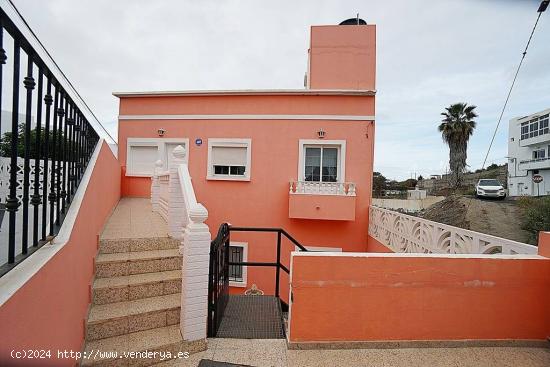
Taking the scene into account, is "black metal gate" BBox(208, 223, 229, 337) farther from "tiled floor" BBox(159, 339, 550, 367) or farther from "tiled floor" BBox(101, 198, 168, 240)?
"tiled floor" BBox(101, 198, 168, 240)

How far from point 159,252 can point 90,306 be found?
3.22ft

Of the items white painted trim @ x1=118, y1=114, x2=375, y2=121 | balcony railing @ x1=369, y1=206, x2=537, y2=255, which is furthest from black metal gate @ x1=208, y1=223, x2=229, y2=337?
white painted trim @ x1=118, y1=114, x2=375, y2=121

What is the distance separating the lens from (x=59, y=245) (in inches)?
79.1

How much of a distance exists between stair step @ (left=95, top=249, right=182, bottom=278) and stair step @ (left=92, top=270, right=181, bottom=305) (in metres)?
0.07

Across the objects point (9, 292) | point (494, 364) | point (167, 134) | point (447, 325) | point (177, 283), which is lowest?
point (494, 364)

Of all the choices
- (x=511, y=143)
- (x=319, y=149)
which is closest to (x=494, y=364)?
(x=319, y=149)

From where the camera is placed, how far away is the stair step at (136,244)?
350 centimetres

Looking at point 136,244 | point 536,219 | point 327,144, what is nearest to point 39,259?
point 136,244

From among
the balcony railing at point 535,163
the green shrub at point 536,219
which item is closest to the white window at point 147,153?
the green shrub at point 536,219

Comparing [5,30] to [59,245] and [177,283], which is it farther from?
[177,283]

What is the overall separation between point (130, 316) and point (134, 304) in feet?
0.74

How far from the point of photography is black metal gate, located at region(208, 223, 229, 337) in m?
2.94

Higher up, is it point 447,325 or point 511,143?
point 511,143

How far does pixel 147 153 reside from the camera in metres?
8.48
